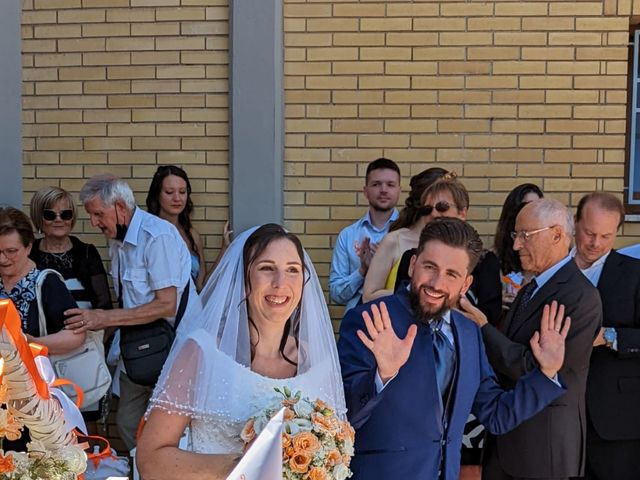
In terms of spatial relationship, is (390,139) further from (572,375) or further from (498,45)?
(572,375)

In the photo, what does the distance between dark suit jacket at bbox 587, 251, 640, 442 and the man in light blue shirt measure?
4.78 ft

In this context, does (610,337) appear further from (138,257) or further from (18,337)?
(18,337)

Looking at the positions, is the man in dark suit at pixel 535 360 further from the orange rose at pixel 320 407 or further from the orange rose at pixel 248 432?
the orange rose at pixel 248 432

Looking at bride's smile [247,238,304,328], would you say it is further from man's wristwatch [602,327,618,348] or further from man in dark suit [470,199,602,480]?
man's wristwatch [602,327,618,348]

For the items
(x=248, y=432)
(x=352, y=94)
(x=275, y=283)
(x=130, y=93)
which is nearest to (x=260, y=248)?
(x=275, y=283)

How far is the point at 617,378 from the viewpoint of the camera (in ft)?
12.7

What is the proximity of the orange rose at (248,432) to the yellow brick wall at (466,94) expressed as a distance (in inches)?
118

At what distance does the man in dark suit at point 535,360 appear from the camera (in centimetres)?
342

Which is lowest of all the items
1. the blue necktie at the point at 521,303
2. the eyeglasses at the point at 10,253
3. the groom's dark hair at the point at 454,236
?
the blue necktie at the point at 521,303

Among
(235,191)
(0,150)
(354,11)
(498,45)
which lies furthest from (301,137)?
(0,150)

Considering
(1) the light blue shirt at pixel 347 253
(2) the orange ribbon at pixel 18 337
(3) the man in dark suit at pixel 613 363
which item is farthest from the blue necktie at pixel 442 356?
(1) the light blue shirt at pixel 347 253

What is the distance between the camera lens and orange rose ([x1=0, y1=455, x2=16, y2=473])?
6.90 ft

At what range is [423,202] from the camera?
412 centimetres

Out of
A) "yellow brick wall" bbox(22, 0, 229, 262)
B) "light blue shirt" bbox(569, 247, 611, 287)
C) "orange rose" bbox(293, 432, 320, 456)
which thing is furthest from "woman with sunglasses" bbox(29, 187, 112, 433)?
"light blue shirt" bbox(569, 247, 611, 287)
